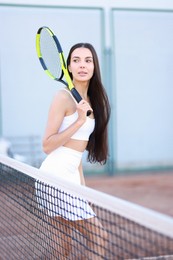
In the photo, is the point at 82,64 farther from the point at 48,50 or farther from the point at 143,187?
the point at 143,187

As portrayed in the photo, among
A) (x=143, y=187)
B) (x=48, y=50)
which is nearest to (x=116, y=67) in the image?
(x=143, y=187)

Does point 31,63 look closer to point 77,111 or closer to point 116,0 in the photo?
Answer: point 116,0

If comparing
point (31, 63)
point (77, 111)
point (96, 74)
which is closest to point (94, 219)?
point (77, 111)

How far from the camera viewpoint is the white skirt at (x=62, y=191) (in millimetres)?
2213

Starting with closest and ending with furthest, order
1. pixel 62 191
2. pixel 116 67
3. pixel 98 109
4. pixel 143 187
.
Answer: pixel 62 191 → pixel 98 109 → pixel 143 187 → pixel 116 67

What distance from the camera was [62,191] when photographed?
86.6 inches

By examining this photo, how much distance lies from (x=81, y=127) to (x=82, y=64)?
0.84ft

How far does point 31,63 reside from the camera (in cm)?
775

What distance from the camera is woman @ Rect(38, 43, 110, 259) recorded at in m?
2.21

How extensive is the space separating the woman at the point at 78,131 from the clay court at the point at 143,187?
2.78 metres

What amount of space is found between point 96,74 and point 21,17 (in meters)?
5.42

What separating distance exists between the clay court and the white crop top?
113 inches

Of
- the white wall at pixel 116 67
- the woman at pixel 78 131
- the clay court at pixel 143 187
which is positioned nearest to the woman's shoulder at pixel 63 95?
the woman at pixel 78 131

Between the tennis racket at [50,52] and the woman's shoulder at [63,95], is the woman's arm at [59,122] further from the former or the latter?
the tennis racket at [50,52]
